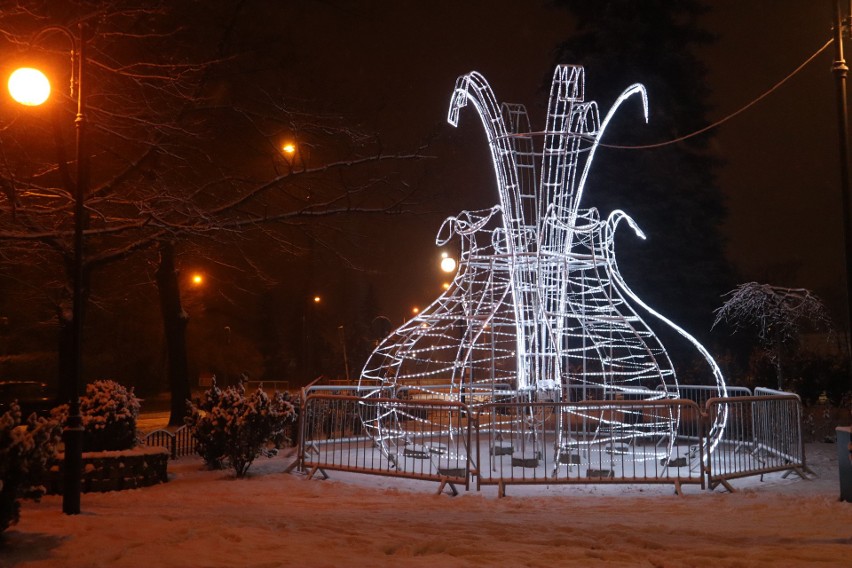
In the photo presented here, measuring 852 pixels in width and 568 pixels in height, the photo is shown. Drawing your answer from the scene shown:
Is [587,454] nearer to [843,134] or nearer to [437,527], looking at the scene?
[437,527]

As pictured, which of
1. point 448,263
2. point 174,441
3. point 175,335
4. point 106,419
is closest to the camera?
point 106,419

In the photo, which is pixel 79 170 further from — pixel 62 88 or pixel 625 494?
pixel 625 494

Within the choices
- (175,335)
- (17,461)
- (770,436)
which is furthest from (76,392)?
(175,335)

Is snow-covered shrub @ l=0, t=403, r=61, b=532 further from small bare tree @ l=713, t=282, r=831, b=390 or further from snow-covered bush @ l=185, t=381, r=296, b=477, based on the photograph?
small bare tree @ l=713, t=282, r=831, b=390

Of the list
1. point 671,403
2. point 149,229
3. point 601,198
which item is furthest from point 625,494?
point 601,198

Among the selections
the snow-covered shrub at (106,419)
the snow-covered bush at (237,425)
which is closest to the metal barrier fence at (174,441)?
the snow-covered bush at (237,425)

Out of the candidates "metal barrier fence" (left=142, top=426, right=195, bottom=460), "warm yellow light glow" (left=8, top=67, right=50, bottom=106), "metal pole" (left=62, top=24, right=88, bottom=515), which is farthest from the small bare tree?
"warm yellow light glow" (left=8, top=67, right=50, bottom=106)

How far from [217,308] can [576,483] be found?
106 ft

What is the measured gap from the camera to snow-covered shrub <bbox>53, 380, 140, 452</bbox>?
1012 cm

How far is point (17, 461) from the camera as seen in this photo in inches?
242

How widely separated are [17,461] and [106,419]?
413 centimetres

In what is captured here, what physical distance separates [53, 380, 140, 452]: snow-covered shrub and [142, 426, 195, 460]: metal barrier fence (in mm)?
2210

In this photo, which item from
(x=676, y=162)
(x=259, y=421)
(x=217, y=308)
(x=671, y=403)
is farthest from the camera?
(x=217, y=308)

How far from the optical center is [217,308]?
39062 mm
